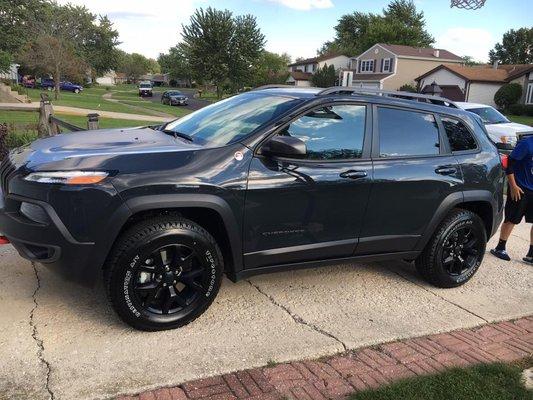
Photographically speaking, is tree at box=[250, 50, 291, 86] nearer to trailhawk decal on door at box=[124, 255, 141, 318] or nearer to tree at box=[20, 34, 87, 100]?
tree at box=[20, 34, 87, 100]

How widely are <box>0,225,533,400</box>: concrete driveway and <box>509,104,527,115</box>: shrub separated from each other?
4216cm

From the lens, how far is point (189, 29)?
158 feet

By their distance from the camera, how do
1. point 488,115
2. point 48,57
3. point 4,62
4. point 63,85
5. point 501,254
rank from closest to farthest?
point 501,254 < point 488,115 < point 4,62 < point 48,57 < point 63,85

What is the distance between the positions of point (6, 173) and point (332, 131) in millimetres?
2431

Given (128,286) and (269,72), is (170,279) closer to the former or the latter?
(128,286)

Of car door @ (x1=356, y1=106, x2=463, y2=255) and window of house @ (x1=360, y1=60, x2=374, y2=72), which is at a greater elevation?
window of house @ (x1=360, y1=60, x2=374, y2=72)

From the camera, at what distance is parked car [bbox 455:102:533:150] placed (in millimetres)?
13948

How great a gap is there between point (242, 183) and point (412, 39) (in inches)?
3355

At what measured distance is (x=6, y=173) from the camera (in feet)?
11.8

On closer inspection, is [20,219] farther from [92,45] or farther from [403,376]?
[92,45]

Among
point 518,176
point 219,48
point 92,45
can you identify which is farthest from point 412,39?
point 518,176

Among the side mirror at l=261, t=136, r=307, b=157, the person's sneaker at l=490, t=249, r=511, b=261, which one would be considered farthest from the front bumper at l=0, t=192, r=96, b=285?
the person's sneaker at l=490, t=249, r=511, b=261

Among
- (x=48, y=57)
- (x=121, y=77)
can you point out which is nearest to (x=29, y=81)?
(x=48, y=57)

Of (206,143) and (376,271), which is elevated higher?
(206,143)
